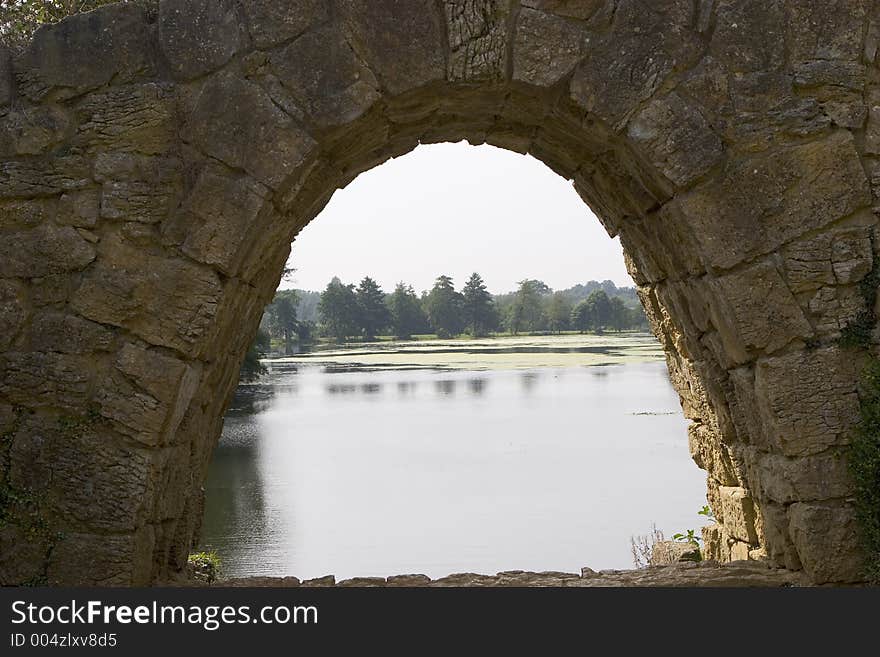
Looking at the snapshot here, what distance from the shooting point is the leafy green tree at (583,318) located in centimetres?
5516

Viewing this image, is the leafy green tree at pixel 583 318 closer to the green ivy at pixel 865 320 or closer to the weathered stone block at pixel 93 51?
the green ivy at pixel 865 320

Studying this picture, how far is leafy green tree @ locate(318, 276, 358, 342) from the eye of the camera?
4581 centimetres

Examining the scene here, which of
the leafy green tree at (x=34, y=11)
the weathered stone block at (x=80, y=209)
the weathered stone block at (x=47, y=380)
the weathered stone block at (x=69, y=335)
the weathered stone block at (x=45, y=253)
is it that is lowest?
the weathered stone block at (x=47, y=380)

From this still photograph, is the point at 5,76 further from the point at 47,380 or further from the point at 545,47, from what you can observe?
the point at 545,47

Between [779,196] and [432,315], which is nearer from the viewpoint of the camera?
[779,196]

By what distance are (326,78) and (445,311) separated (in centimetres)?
5083

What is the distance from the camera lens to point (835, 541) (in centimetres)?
345

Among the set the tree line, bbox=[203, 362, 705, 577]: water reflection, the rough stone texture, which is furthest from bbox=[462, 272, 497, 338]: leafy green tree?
the rough stone texture

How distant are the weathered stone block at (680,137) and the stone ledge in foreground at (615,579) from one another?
5.06 ft

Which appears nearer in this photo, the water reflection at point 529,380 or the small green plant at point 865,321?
the small green plant at point 865,321

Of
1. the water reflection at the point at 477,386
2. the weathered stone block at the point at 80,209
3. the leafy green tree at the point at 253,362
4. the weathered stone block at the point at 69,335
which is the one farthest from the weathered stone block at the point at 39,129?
the water reflection at the point at 477,386

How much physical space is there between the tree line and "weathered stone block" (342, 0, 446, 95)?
3644cm

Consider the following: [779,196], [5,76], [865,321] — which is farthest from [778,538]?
[5,76]

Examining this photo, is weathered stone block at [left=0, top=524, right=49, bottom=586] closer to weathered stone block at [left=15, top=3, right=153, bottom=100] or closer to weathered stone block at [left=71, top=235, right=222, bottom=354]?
weathered stone block at [left=71, top=235, right=222, bottom=354]
